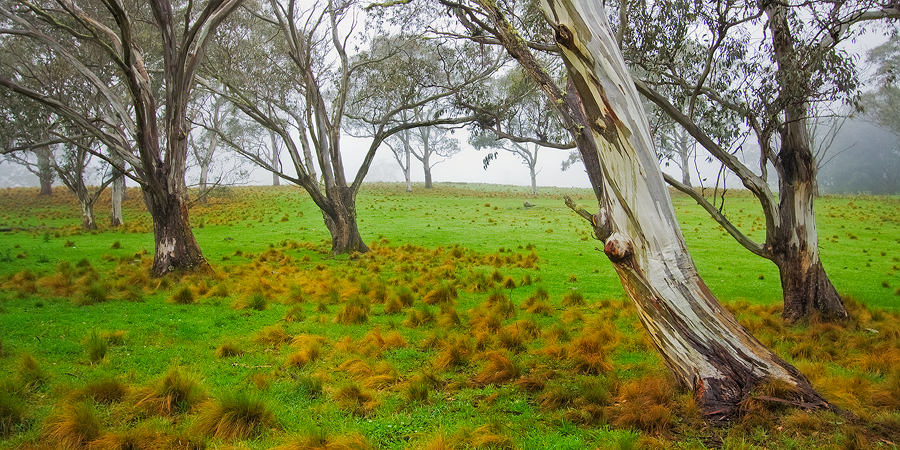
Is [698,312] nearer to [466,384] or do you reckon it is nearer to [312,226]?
[466,384]

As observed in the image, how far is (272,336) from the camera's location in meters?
5.38

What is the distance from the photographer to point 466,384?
4.08 m

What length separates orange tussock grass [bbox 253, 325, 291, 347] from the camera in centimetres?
531

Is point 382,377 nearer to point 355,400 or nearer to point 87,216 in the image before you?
point 355,400

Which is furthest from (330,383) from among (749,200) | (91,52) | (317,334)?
(749,200)

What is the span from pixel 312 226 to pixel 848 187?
46674 millimetres

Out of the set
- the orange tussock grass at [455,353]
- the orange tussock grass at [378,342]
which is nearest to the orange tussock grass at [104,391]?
the orange tussock grass at [378,342]

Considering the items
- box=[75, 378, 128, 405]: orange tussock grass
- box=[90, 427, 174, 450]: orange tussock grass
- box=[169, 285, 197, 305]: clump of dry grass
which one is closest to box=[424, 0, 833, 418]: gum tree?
box=[90, 427, 174, 450]: orange tussock grass

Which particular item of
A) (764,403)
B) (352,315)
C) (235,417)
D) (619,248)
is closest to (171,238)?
(352,315)

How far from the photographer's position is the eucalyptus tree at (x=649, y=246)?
3334 millimetres

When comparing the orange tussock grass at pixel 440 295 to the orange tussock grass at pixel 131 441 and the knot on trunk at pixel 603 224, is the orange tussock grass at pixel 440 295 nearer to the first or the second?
the knot on trunk at pixel 603 224

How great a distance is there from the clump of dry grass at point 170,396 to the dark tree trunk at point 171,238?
20.7 feet

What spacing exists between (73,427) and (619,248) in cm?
365

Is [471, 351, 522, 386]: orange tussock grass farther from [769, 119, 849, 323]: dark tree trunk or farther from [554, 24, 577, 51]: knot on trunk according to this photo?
[769, 119, 849, 323]: dark tree trunk
